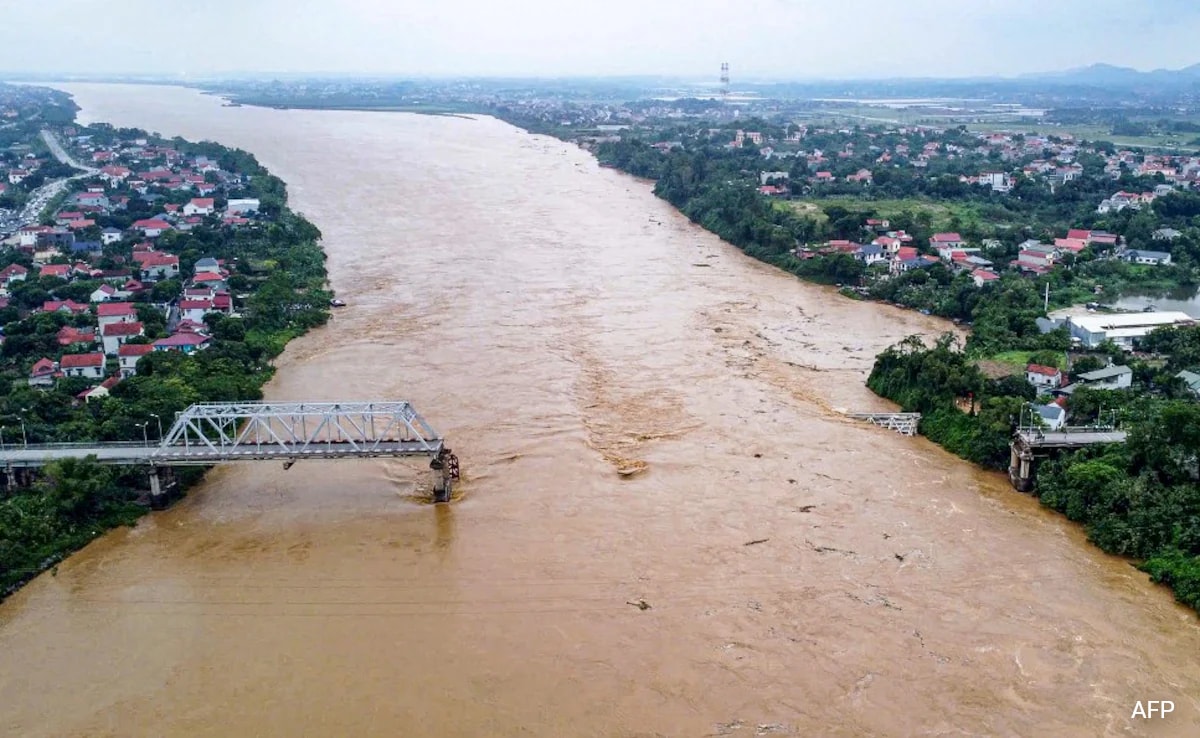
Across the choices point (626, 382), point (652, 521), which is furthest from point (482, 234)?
point (652, 521)

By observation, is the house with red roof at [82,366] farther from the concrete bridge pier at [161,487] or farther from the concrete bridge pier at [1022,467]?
the concrete bridge pier at [1022,467]

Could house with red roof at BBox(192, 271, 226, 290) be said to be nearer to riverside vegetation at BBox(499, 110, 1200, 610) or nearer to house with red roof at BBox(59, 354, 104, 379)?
house with red roof at BBox(59, 354, 104, 379)

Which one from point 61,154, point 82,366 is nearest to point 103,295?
point 82,366

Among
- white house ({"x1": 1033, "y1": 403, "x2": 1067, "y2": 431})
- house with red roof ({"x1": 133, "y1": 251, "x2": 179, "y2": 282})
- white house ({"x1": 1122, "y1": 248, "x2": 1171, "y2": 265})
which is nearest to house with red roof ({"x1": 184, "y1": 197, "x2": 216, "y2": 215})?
house with red roof ({"x1": 133, "y1": 251, "x2": 179, "y2": 282})

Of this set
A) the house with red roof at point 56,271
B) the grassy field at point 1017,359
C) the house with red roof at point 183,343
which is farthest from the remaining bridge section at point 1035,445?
the house with red roof at point 56,271

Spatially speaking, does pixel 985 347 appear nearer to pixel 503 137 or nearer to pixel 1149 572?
pixel 1149 572

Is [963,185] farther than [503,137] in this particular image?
No
